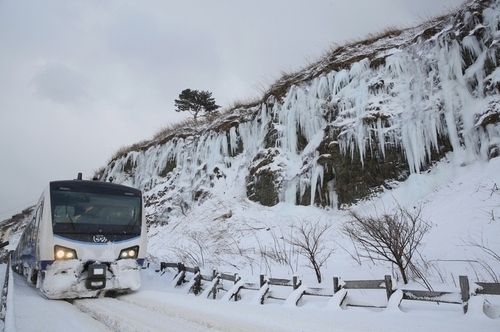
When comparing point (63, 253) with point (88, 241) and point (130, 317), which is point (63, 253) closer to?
point (88, 241)

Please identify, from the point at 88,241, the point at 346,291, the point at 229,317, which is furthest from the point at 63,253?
the point at 346,291

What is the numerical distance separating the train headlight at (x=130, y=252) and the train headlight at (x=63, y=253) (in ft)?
2.89

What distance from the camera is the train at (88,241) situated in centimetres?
602

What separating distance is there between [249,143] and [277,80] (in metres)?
3.94

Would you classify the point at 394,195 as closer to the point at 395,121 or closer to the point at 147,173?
the point at 395,121

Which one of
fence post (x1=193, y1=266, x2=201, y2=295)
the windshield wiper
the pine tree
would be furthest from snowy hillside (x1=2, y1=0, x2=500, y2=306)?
the pine tree

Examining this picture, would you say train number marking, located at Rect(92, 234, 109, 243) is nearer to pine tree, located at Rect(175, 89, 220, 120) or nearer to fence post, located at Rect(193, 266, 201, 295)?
fence post, located at Rect(193, 266, 201, 295)

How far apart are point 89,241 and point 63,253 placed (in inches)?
19.5

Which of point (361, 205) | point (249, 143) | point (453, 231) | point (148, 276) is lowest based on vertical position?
point (148, 276)

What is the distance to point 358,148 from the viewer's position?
10758mm

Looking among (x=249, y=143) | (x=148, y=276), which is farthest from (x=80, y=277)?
(x=249, y=143)

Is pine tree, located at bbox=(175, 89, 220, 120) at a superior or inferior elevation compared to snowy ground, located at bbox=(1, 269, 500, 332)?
superior

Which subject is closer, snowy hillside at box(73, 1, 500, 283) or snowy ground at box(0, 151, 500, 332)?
snowy ground at box(0, 151, 500, 332)

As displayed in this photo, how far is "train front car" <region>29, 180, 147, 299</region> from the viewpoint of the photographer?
19.7 ft
